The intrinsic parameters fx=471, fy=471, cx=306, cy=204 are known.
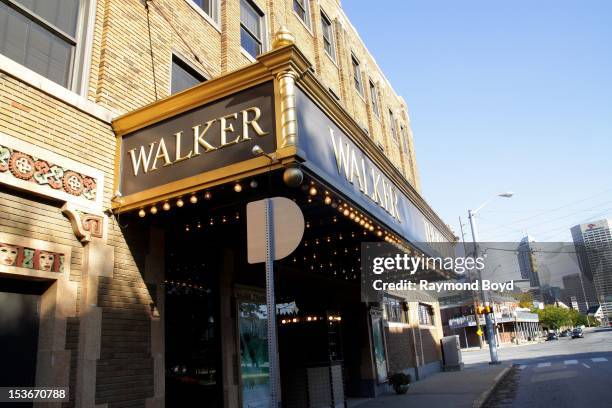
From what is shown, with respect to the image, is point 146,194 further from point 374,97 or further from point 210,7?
point 374,97

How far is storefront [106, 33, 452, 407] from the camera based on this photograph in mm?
6152

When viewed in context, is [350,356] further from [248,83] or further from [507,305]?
[507,305]

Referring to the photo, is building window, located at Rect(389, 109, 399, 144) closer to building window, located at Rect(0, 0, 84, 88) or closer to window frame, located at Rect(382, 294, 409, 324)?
window frame, located at Rect(382, 294, 409, 324)

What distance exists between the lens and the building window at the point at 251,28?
42.4 ft

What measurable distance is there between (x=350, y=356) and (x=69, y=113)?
43.1ft

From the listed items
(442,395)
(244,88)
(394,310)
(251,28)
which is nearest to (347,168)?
(244,88)

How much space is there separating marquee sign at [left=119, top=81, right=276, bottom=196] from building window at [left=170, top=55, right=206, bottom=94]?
2.37m

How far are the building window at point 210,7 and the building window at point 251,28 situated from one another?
1.12 metres

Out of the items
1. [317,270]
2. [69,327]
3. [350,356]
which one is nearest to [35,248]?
[69,327]

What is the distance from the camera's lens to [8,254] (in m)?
5.63

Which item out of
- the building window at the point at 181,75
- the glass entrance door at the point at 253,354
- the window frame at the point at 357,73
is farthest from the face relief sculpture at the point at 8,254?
the window frame at the point at 357,73

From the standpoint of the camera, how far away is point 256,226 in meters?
4.41

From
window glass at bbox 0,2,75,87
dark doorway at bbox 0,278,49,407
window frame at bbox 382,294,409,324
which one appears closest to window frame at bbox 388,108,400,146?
window frame at bbox 382,294,409,324

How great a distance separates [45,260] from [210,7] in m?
7.96
